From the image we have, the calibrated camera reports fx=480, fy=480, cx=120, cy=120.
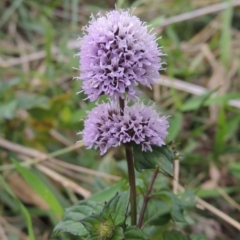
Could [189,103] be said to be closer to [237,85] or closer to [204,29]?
[237,85]

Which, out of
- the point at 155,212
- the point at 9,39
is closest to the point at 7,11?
the point at 9,39

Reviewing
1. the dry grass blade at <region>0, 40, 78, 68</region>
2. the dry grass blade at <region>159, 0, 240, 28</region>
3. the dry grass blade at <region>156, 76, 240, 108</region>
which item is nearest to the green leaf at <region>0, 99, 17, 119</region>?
the dry grass blade at <region>0, 40, 78, 68</region>

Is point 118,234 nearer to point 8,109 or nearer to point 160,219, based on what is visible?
point 160,219

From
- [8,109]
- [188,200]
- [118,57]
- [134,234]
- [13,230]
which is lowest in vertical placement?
[134,234]

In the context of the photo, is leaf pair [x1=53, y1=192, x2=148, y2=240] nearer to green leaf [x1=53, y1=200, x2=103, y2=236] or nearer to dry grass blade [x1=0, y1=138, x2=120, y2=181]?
green leaf [x1=53, y1=200, x2=103, y2=236]

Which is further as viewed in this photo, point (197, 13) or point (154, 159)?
point (197, 13)

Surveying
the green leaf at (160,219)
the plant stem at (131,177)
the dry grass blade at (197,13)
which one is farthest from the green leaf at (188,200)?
the dry grass blade at (197,13)

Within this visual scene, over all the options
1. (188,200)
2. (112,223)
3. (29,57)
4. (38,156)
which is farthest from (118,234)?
(29,57)
